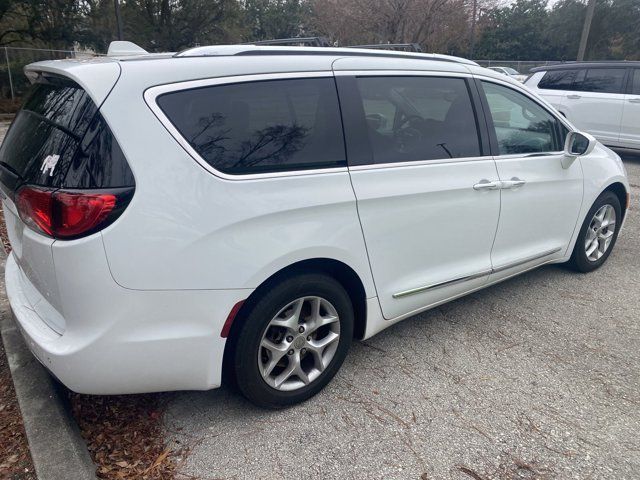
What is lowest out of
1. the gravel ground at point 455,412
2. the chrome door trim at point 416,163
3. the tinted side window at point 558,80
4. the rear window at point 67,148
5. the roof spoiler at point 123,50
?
the gravel ground at point 455,412

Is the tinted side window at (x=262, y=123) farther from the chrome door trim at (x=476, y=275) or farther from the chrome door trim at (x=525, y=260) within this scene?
the chrome door trim at (x=525, y=260)

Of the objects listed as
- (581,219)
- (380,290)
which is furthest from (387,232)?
(581,219)

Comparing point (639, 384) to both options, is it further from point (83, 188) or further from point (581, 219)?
point (83, 188)

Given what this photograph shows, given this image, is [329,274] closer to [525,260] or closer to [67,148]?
[67,148]

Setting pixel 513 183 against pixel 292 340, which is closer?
pixel 292 340

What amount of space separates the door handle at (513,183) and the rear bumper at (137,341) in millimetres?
2006

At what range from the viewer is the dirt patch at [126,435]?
7.37 ft

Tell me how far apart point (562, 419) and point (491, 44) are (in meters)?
47.8

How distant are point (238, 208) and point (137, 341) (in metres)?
0.70

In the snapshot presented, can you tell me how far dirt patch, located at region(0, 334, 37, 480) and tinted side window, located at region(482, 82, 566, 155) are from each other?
3220 millimetres

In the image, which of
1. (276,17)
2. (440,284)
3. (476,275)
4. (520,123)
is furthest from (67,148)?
(276,17)

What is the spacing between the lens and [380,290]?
9.35 ft

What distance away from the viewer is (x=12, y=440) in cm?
237

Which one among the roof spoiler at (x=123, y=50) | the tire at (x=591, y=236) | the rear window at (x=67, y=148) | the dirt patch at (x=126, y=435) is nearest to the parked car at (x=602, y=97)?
the tire at (x=591, y=236)
